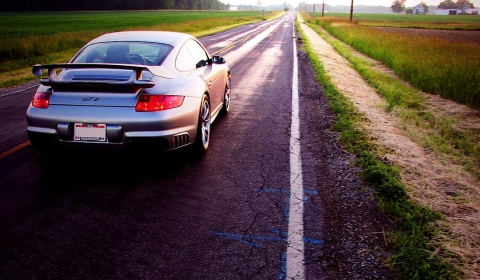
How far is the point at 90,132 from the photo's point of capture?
3.90 metres

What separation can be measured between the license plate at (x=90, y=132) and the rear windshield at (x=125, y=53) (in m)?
1.14

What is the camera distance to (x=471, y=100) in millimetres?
8273

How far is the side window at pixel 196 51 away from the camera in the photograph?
5398 mm

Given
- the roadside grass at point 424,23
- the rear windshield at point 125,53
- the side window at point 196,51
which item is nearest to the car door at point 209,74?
the side window at point 196,51

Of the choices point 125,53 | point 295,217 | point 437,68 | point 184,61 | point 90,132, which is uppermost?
point 125,53

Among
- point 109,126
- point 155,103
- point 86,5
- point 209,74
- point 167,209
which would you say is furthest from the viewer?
point 86,5

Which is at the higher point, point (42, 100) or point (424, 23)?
point (424, 23)

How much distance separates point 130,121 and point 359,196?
244cm

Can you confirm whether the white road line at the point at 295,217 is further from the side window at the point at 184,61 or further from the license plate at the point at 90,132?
the license plate at the point at 90,132

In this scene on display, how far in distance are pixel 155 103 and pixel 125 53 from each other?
1.21 metres

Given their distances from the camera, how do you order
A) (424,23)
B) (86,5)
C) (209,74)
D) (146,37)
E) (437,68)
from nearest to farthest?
(146,37) → (209,74) → (437,68) → (424,23) → (86,5)

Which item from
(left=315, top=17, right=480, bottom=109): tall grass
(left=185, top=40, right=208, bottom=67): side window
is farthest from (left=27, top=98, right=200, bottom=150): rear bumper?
(left=315, top=17, right=480, bottom=109): tall grass

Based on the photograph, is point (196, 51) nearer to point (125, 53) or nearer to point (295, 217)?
point (125, 53)

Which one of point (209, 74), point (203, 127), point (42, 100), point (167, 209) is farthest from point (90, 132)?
point (209, 74)
